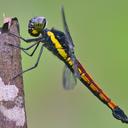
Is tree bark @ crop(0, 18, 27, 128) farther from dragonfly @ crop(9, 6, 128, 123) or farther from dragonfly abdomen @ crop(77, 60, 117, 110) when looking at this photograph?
dragonfly abdomen @ crop(77, 60, 117, 110)

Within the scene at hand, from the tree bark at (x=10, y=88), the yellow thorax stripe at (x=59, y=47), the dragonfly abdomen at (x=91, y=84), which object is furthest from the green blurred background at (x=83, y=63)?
the tree bark at (x=10, y=88)

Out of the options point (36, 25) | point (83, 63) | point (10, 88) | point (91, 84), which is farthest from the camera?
point (83, 63)

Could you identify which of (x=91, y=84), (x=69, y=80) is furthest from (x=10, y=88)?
(x=91, y=84)

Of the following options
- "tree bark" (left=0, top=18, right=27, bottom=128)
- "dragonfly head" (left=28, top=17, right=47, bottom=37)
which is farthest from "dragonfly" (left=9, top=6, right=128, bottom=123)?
"tree bark" (left=0, top=18, right=27, bottom=128)

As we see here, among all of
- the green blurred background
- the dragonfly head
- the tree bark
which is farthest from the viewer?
the green blurred background

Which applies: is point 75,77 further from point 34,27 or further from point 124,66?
point 124,66

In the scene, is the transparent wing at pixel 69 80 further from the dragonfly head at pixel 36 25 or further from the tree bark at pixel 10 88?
the tree bark at pixel 10 88

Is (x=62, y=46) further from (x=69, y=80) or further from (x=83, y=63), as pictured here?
(x=83, y=63)
